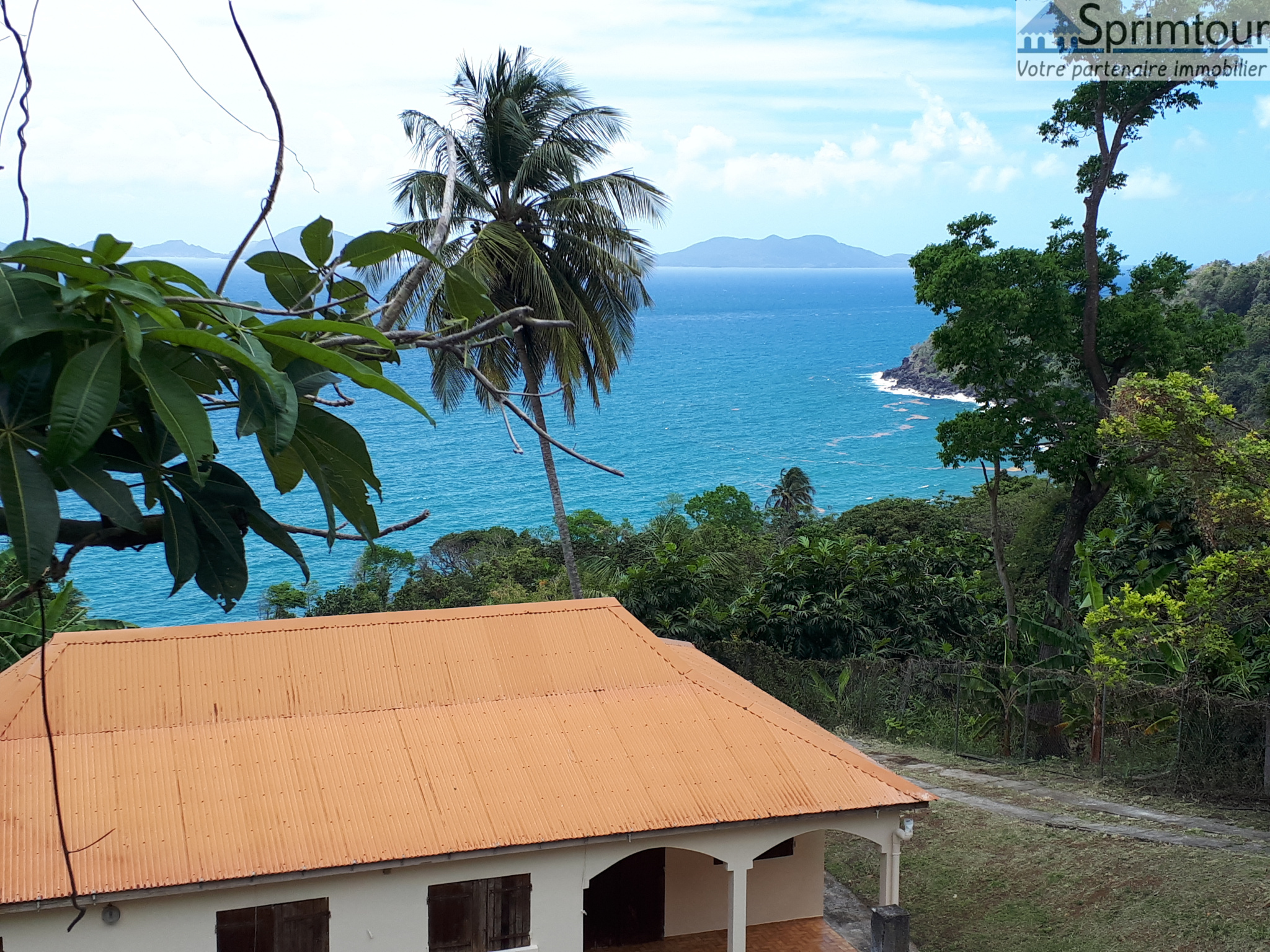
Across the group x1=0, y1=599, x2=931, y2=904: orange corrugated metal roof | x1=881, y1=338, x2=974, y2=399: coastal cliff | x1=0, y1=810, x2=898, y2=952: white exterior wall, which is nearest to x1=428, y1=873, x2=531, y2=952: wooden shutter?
x1=0, y1=810, x2=898, y2=952: white exterior wall

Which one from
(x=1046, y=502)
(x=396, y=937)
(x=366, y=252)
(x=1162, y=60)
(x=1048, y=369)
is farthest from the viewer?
(x=1046, y=502)

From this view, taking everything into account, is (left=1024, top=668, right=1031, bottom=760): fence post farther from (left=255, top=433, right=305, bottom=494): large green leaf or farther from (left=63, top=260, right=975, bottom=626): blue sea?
(left=63, top=260, right=975, bottom=626): blue sea

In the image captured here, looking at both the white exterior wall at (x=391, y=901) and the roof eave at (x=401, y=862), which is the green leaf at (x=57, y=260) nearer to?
the roof eave at (x=401, y=862)

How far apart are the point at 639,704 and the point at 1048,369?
1204 cm

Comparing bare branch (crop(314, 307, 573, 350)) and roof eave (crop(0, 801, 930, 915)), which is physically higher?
bare branch (crop(314, 307, 573, 350))

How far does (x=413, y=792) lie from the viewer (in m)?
11.5

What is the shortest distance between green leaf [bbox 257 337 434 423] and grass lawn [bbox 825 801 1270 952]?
42.4 ft

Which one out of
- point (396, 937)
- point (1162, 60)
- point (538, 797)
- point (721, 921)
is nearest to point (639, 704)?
point (538, 797)

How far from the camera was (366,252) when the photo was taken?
3.16 metres

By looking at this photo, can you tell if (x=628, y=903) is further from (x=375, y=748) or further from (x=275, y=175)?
(x=275, y=175)

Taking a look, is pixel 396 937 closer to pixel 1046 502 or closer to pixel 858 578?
pixel 858 578

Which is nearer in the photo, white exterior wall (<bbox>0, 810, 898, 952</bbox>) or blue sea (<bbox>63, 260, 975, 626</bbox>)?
white exterior wall (<bbox>0, 810, 898, 952</bbox>)

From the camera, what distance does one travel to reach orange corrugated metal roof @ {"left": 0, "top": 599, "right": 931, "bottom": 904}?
34.9 feet

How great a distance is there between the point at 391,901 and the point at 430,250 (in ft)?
31.1
